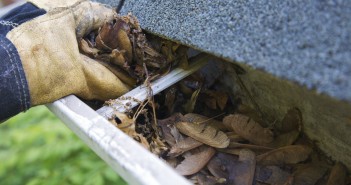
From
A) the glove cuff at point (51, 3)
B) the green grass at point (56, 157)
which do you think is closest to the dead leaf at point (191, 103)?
the glove cuff at point (51, 3)

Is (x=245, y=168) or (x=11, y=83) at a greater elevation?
(x=11, y=83)

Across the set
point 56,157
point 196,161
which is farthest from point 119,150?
point 56,157

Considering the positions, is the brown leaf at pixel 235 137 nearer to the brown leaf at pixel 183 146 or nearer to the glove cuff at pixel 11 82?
the brown leaf at pixel 183 146

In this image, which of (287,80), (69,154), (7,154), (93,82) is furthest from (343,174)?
(7,154)

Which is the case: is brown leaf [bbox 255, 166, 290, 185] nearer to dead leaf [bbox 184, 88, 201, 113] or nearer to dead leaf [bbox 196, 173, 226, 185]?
dead leaf [bbox 196, 173, 226, 185]

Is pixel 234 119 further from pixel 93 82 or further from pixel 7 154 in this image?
Answer: pixel 7 154

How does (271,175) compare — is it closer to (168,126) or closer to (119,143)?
(168,126)
